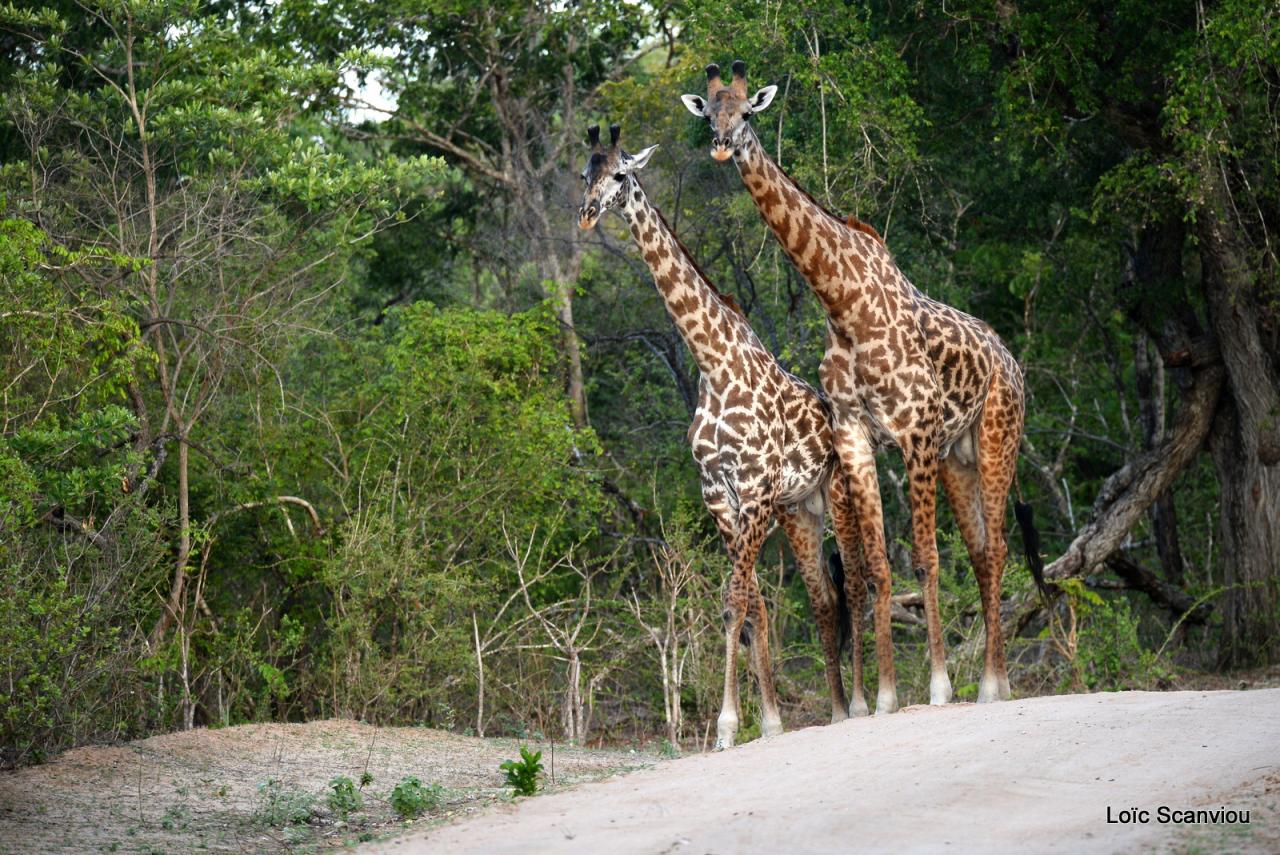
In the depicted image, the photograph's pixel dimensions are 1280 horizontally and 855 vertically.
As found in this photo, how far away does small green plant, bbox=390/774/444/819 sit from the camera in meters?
7.59

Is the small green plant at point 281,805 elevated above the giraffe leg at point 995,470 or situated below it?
below

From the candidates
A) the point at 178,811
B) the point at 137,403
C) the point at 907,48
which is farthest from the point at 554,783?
the point at 907,48

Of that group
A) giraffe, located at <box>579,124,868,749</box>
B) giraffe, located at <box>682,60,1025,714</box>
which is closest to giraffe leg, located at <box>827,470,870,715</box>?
giraffe, located at <box>579,124,868,749</box>

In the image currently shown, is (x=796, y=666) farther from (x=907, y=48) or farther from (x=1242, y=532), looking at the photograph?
(x=907, y=48)

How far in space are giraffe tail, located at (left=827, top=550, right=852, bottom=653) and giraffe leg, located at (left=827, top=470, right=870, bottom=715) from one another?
0.37 feet

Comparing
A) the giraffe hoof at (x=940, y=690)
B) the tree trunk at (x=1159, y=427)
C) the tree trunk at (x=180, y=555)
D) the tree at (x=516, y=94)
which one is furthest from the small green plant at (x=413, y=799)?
the tree at (x=516, y=94)

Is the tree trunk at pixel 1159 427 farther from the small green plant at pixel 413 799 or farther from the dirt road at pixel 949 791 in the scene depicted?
the small green plant at pixel 413 799

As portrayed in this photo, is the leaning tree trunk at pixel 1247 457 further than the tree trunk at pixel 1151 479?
No

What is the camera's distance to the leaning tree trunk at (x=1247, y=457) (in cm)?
1420

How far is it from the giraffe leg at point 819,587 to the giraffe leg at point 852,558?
13 cm

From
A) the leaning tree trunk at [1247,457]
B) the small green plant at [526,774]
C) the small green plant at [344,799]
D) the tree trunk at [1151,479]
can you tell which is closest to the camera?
the small green plant at [526,774]

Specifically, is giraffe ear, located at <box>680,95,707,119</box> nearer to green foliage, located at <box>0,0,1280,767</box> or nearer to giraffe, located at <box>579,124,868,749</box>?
giraffe, located at <box>579,124,868,749</box>

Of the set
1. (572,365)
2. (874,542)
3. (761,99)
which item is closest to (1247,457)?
(874,542)

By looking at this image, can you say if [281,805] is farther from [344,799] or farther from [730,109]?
[730,109]
